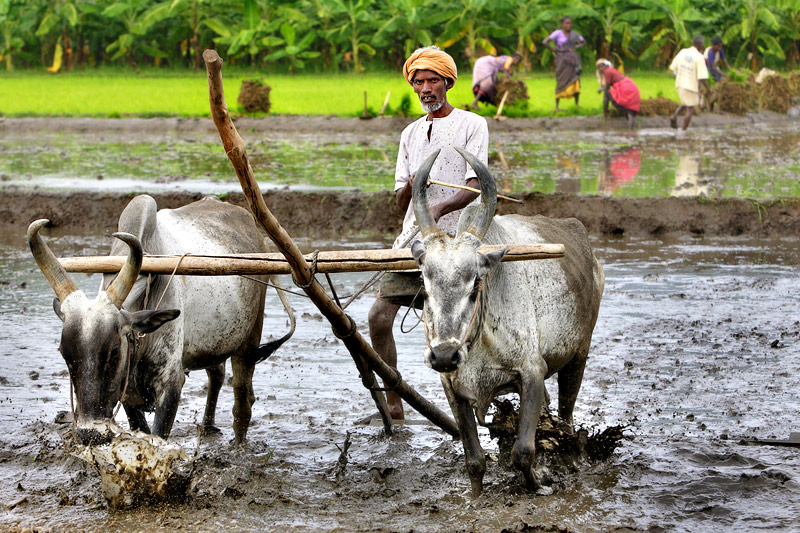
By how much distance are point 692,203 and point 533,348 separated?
682cm

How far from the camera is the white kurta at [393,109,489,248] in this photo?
5.29 metres

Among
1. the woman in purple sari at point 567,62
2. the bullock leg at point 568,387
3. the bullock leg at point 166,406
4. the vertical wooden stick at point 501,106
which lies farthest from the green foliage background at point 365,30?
the bullock leg at point 166,406

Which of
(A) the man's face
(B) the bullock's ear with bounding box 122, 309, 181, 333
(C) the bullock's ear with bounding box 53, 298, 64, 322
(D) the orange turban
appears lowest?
(B) the bullock's ear with bounding box 122, 309, 181, 333

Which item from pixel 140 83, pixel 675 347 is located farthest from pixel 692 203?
pixel 140 83

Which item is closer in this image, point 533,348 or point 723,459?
point 533,348

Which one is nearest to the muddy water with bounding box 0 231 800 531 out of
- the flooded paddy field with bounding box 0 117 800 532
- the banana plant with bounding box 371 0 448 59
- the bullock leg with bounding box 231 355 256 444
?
the flooded paddy field with bounding box 0 117 800 532

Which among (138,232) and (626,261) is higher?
(138,232)

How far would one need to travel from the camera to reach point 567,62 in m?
21.2

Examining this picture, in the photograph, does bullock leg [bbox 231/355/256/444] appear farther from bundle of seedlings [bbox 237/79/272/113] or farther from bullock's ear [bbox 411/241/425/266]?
bundle of seedlings [bbox 237/79/272/113]

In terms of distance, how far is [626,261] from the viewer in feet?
32.2

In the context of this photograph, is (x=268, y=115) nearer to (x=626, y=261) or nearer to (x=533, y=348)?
(x=626, y=261)

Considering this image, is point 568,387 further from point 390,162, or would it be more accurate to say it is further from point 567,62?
point 567,62

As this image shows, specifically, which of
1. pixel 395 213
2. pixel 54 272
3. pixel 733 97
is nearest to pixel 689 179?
pixel 395 213

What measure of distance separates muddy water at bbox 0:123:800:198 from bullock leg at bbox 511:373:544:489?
7.21 metres
